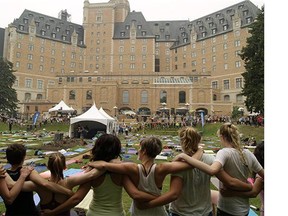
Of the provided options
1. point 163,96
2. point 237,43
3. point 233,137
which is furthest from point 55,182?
point 237,43

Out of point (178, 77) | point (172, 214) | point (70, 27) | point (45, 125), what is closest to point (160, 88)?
point (178, 77)

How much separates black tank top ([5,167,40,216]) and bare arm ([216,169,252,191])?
7.95 ft

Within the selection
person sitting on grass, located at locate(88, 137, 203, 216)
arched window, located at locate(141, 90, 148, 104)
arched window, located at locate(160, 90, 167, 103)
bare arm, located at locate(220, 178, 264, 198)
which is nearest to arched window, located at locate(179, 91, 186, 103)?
arched window, located at locate(160, 90, 167, 103)

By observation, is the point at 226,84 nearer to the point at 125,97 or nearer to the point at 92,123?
the point at 125,97

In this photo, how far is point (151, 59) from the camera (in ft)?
249

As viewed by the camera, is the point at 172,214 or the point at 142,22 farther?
the point at 142,22

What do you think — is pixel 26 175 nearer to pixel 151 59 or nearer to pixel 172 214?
pixel 172 214

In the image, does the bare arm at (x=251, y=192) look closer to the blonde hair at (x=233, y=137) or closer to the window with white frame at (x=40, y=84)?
the blonde hair at (x=233, y=137)

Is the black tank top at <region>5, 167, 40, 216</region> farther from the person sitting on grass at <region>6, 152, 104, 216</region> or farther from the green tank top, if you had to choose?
the green tank top

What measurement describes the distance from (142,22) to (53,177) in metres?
82.9

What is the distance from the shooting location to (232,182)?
3164mm

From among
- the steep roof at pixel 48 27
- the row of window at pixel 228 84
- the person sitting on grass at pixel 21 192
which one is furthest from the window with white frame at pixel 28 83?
the person sitting on grass at pixel 21 192

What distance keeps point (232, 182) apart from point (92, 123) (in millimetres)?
22434

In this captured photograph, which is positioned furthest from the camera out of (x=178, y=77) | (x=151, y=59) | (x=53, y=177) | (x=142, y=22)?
(x=142, y=22)
